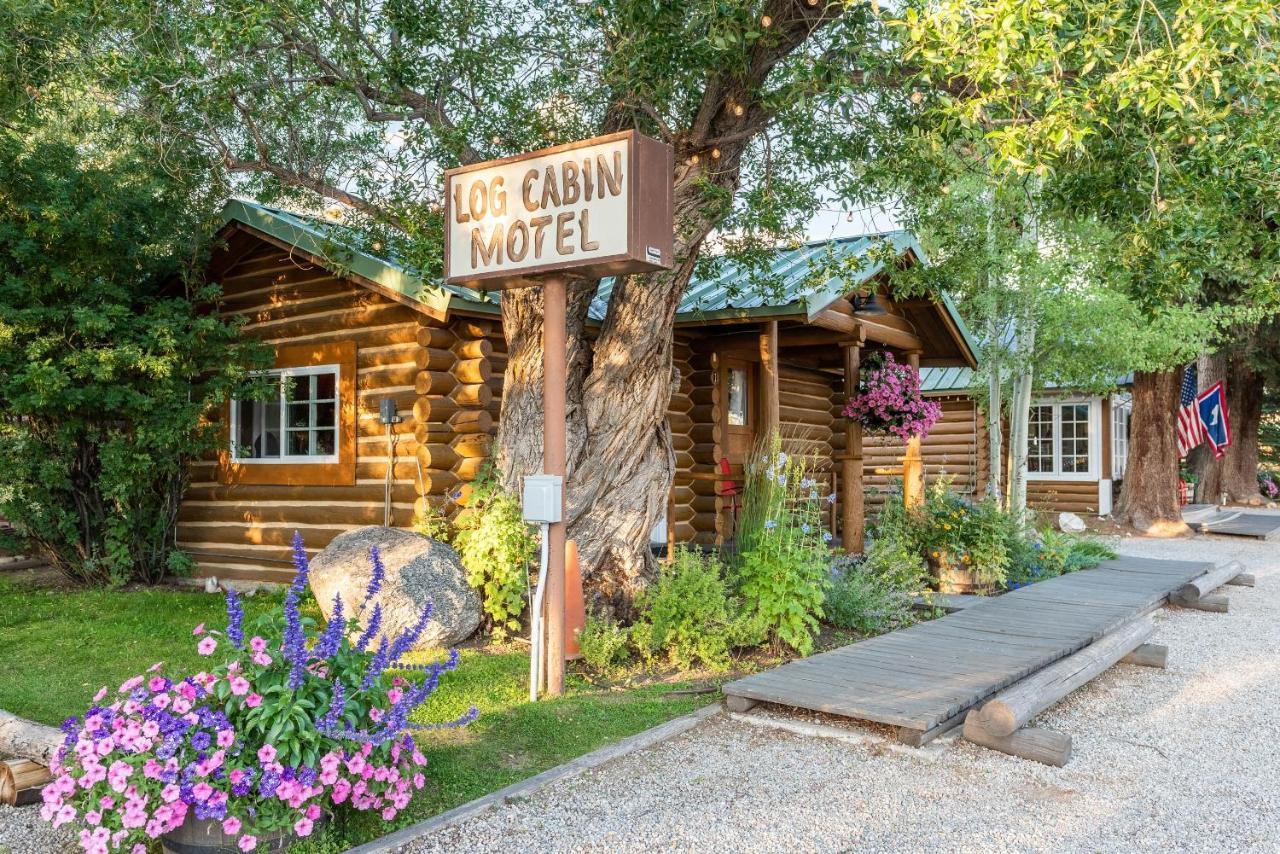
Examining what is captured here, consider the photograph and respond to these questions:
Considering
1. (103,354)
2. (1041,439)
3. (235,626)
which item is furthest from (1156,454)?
(235,626)

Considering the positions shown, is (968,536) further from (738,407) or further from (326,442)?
(326,442)

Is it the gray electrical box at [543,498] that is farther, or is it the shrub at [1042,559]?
the shrub at [1042,559]

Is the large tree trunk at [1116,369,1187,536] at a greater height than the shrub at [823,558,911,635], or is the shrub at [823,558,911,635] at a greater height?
the large tree trunk at [1116,369,1187,536]

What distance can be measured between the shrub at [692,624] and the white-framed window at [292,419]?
4.13 m

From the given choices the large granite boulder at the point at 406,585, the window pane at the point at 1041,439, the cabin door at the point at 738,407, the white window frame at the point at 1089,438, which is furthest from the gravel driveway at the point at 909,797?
the window pane at the point at 1041,439

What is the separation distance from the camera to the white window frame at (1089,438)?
19500 millimetres

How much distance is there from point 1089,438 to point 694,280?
1248 cm

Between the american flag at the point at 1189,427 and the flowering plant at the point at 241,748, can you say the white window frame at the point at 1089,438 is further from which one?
the flowering plant at the point at 241,748

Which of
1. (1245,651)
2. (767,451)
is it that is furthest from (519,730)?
(1245,651)

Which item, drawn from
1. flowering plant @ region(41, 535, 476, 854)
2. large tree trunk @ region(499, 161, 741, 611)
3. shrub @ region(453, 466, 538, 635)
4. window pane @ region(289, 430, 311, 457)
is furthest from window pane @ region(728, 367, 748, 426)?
flowering plant @ region(41, 535, 476, 854)

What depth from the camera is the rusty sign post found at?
5027 mm

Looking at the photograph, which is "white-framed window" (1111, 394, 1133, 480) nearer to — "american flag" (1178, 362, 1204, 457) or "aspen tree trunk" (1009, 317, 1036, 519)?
"american flag" (1178, 362, 1204, 457)

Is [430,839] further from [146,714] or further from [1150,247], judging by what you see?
[1150,247]

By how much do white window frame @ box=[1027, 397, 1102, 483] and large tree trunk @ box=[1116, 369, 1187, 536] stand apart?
2.41 metres
